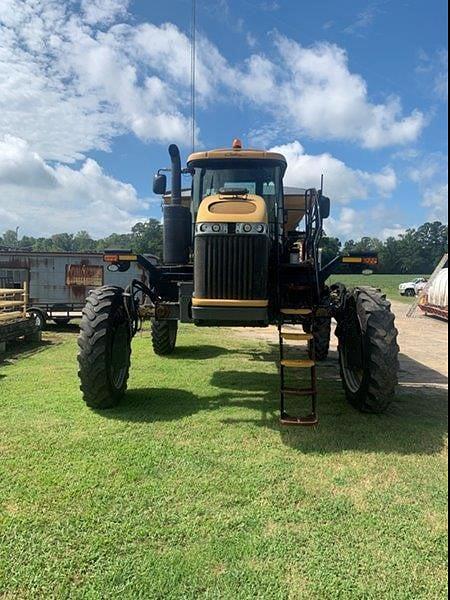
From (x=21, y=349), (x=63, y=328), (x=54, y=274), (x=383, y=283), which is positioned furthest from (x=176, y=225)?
(x=383, y=283)

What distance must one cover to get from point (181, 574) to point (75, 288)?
1443cm

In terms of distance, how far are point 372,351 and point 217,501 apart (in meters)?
2.33

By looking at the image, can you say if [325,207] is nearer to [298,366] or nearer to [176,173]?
[176,173]

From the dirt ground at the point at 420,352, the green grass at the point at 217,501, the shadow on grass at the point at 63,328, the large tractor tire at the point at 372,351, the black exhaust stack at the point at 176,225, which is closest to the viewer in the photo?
the green grass at the point at 217,501

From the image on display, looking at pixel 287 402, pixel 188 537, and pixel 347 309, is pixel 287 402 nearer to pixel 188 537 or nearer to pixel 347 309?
pixel 347 309

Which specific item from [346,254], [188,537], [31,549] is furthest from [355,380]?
[31,549]

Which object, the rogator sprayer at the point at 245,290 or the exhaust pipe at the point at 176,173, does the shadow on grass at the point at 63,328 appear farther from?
the exhaust pipe at the point at 176,173

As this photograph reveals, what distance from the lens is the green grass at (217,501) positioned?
2.41m

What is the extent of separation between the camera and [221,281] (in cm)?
468

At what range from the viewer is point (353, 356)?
5.48m

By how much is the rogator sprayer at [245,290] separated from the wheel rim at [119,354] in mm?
12

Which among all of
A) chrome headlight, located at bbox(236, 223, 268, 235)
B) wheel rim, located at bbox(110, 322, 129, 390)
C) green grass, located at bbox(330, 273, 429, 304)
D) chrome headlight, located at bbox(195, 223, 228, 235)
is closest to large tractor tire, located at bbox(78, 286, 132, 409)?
wheel rim, located at bbox(110, 322, 129, 390)

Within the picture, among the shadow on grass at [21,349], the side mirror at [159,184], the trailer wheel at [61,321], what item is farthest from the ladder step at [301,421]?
the trailer wheel at [61,321]

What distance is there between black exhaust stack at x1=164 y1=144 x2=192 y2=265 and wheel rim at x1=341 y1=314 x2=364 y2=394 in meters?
2.36
